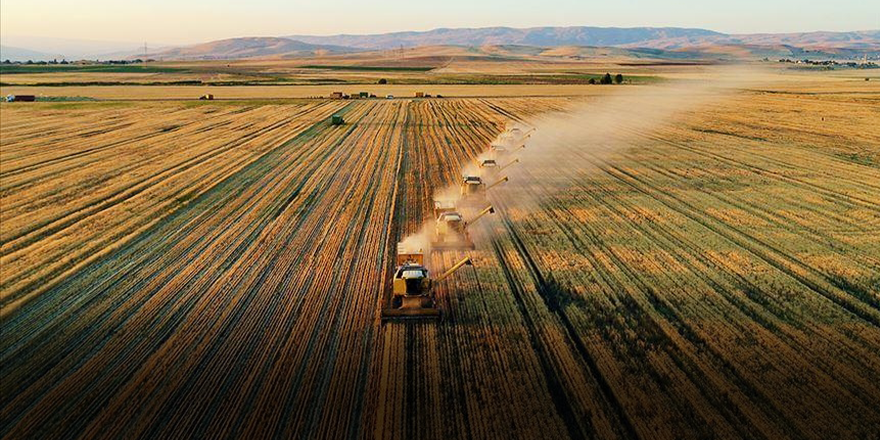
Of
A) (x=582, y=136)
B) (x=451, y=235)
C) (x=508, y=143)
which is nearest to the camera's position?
(x=451, y=235)

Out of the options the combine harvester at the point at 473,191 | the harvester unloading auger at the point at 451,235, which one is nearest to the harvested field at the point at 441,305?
the harvester unloading auger at the point at 451,235

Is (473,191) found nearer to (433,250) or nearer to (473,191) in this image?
(473,191)

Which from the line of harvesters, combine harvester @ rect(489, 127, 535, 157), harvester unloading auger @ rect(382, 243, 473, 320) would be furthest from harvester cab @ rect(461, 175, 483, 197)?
combine harvester @ rect(489, 127, 535, 157)

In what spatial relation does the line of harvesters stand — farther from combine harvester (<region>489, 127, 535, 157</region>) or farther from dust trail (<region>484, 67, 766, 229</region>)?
combine harvester (<region>489, 127, 535, 157</region>)

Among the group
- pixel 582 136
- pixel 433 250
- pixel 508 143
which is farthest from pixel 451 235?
pixel 582 136

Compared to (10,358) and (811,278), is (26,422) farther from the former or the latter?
(811,278)

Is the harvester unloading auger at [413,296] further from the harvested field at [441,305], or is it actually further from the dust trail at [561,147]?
the dust trail at [561,147]
